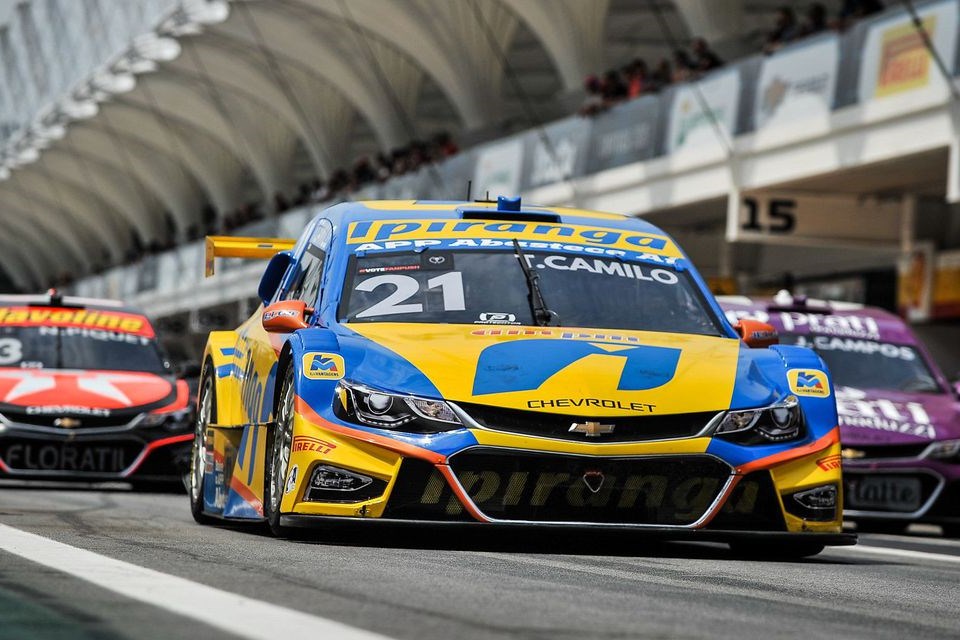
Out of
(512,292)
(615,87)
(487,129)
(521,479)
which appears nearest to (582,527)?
(521,479)

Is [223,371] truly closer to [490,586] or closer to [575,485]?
[575,485]

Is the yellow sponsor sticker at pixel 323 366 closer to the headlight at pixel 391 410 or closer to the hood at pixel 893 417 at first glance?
the headlight at pixel 391 410

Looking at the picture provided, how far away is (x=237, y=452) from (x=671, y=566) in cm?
267

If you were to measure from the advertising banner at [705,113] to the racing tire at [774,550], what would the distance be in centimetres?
1652

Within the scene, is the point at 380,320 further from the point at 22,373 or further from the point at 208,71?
the point at 208,71

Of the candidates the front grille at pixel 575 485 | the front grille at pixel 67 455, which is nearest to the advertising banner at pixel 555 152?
the front grille at pixel 67 455

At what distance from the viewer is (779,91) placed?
23812 mm

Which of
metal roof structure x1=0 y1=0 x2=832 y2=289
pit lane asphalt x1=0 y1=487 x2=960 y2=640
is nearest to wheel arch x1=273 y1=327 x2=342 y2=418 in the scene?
pit lane asphalt x1=0 y1=487 x2=960 y2=640

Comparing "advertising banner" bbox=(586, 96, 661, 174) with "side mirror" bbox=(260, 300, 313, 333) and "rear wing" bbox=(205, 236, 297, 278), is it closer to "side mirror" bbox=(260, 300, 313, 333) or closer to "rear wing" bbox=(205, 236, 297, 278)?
"rear wing" bbox=(205, 236, 297, 278)

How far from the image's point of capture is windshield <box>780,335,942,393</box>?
14062mm

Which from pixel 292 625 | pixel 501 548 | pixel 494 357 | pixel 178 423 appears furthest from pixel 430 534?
pixel 178 423

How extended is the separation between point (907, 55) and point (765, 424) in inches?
550

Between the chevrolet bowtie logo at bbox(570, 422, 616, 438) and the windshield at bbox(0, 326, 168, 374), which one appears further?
the windshield at bbox(0, 326, 168, 374)

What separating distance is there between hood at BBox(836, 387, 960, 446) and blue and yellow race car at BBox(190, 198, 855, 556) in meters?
4.32
